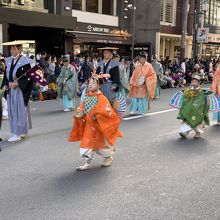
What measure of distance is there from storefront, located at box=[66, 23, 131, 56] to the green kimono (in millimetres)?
13677

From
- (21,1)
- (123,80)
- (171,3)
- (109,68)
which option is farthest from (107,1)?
(109,68)

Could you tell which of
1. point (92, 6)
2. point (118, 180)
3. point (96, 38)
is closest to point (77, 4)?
point (92, 6)

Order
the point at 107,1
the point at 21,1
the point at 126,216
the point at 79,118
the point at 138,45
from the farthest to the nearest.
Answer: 1. the point at 138,45
2. the point at 107,1
3. the point at 21,1
4. the point at 79,118
5. the point at 126,216

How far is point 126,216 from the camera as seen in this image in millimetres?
4297

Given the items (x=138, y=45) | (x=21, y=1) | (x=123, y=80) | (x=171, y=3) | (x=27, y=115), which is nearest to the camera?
(x=27, y=115)

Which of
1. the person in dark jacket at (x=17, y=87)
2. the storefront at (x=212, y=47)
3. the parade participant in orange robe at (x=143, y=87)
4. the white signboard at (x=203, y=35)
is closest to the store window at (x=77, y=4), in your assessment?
the white signboard at (x=203, y=35)

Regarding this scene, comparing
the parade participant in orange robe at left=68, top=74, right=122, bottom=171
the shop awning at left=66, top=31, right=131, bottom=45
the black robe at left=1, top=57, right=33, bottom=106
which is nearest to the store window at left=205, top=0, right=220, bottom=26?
the shop awning at left=66, top=31, right=131, bottom=45

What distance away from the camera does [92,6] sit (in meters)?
25.7

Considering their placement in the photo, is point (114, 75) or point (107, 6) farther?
point (107, 6)

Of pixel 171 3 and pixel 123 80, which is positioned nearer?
pixel 123 80

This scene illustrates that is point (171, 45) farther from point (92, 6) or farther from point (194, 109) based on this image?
point (194, 109)

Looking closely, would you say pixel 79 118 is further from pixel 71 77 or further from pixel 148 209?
pixel 71 77

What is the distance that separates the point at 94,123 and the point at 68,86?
6562mm

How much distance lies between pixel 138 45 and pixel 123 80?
19478mm
